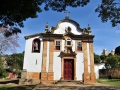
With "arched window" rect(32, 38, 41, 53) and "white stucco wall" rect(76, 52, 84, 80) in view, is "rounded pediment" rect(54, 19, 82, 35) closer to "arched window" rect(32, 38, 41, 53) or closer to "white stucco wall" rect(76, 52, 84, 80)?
"arched window" rect(32, 38, 41, 53)

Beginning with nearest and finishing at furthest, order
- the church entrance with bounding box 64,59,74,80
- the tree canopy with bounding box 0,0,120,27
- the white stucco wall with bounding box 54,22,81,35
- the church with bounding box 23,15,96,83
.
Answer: the tree canopy with bounding box 0,0,120,27, the church with bounding box 23,15,96,83, the church entrance with bounding box 64,59,74,80, the white stucco wall with bounding box 54,22,81,35

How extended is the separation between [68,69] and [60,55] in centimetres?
214

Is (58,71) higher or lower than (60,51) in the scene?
lower

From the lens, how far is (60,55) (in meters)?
21.9

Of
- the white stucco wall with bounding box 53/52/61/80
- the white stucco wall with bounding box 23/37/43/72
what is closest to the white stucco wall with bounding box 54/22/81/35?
the white stucco wall with bounding box 53/52/61/80

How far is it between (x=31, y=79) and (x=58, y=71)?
3.58 meters

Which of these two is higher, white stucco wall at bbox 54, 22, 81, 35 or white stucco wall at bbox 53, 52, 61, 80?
white stucco wall at bbox 54, 22, 81, 35

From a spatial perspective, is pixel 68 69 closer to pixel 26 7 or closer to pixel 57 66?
pixel 57 66

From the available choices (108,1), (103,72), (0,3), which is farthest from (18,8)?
(103,72)

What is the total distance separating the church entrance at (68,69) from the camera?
850 inches

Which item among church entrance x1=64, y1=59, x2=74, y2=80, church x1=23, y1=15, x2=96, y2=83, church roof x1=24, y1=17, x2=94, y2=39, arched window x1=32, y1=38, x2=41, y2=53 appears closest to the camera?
church x1=23, y1=15, x2=96, y2=83

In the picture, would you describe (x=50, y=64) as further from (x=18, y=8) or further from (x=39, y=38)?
(x=18, y=8)

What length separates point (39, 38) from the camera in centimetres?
2242

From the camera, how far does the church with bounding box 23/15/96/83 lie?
21266mm
